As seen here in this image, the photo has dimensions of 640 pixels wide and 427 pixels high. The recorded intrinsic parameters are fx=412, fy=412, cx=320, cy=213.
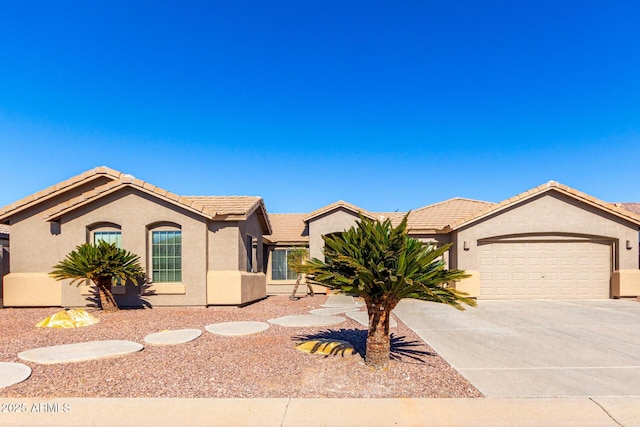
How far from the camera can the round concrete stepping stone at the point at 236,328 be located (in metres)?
8.80

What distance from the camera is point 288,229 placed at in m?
22.2

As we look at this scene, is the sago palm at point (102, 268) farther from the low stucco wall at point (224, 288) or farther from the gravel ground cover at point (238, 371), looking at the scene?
the gravel ground cover at point (238, 371)

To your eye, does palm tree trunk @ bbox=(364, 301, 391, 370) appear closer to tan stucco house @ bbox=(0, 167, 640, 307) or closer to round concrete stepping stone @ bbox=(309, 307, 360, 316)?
round concrete stepping stone @ bbox=(309, 307, 360, 316)

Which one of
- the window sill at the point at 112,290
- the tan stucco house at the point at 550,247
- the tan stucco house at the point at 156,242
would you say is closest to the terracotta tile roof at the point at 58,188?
the tan stucco house at the point at 156,242

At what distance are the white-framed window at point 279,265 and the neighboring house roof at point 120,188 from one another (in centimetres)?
594

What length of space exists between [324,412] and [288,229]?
58.5 ft

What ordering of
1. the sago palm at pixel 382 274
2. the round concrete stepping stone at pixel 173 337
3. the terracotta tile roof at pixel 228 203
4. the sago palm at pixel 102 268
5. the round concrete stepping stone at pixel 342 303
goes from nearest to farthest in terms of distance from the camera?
the sago palm at pixel 382 274 → the round concrete stepping stone at pixel 173 337 → the sago palm at pixel 102 268 → the terracotta tile roof at pixel 228 203 → the round concrete stepping stone at pixel 342 303

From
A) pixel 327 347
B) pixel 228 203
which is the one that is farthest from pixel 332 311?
pixel 327 347

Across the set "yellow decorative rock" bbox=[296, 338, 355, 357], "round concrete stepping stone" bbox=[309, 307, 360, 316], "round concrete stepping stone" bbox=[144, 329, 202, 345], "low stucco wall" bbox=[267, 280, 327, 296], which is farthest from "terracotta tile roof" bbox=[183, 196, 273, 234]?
"low stucco wall" bbox=[267, 280, 327, 296]

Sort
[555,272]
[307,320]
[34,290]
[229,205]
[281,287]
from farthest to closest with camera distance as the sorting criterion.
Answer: [281,287] → [555,272] → [229,205] → [34,290] → [307,320]

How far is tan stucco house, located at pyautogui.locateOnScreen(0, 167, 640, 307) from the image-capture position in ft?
42.7

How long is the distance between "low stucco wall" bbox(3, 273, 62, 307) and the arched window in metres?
3.53

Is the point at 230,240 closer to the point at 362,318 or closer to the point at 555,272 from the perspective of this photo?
the point at 362,318

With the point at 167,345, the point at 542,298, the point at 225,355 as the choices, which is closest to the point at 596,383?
the point at 225,355
